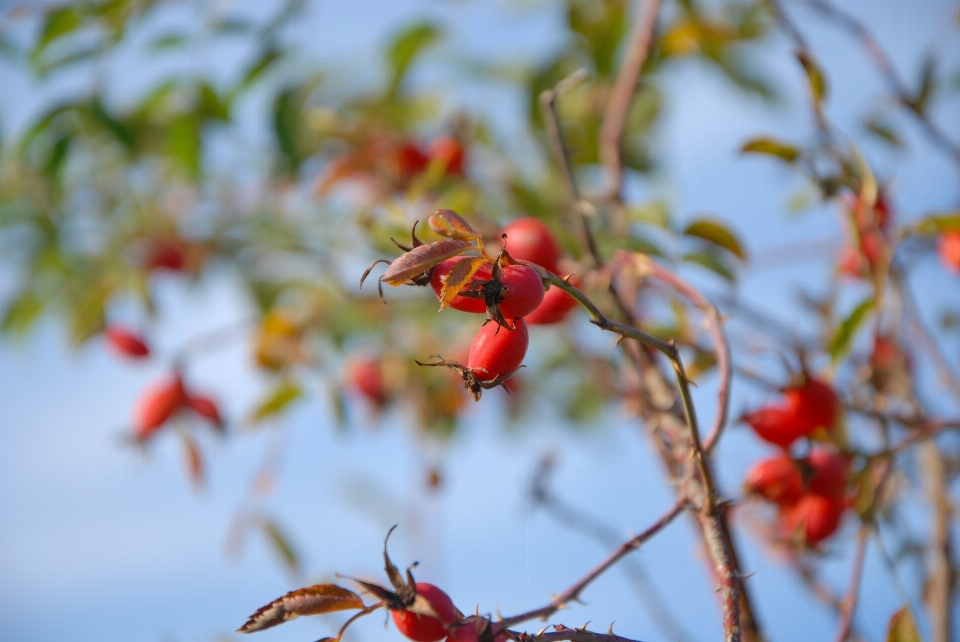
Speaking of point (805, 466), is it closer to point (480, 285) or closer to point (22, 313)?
point (480, 285)

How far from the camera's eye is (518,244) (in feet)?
1.98

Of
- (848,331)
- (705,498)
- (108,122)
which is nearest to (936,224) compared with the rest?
(848,331)

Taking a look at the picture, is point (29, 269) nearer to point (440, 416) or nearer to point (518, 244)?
point (440, 416)

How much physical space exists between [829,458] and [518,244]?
40cm

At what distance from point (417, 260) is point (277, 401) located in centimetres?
90

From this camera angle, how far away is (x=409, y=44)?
1375mm

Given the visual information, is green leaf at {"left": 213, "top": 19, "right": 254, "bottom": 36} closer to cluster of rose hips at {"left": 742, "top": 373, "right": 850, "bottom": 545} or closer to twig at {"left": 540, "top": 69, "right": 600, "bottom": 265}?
twig at {"left": 540, "top": 69, "right": 600, "bottom": 265}

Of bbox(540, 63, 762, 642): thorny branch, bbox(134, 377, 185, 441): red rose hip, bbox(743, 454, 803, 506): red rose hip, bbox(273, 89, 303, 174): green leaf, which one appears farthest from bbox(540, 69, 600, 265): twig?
bbox(134, 377, 185, 441): red rose hip

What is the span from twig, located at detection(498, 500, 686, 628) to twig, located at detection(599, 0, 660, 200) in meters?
0.51

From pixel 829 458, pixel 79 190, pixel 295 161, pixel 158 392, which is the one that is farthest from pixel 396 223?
pixel 79 190

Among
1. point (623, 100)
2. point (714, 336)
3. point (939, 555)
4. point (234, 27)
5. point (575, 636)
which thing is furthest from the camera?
point (234, 27)

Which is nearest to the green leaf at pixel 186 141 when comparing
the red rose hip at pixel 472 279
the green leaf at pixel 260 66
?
the green leaf at pixel 260 66

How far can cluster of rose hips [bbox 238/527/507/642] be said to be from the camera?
1.50ft

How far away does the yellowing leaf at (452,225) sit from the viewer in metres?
0.47
